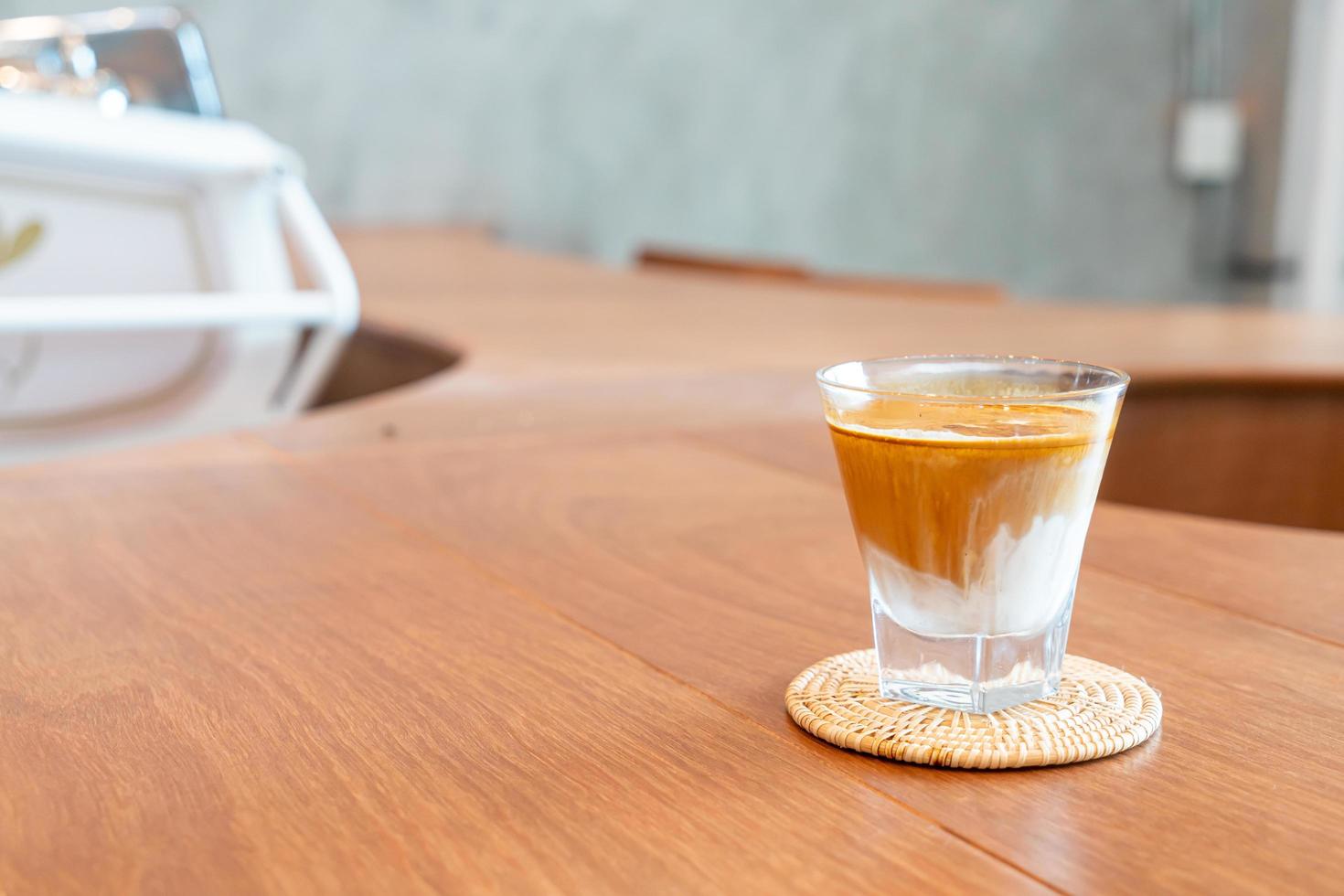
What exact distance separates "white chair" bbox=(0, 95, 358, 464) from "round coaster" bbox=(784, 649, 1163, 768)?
3.08 ft

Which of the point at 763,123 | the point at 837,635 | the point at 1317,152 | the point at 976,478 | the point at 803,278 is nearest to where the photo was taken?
the point at 976,478

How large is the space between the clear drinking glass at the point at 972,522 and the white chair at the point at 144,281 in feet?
3.11

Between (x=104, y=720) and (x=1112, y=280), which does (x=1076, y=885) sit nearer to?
(x=104, y=720)

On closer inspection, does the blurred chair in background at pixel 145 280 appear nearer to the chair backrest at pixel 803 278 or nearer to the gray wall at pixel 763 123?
the chair backrest at pixel 803 278

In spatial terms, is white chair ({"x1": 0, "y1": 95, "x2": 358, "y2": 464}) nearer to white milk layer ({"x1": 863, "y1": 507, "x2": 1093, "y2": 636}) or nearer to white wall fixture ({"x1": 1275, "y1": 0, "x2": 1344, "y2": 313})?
white milk layer ({"x1": 863, "y1": 507, "x2": 1093, "y2": 636})

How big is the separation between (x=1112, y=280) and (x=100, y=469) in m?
3.73

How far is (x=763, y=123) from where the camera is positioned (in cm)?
350

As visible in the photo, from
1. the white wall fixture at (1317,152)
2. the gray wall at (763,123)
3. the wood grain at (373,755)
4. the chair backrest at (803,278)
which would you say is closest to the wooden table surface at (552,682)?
the wood grain at (373,755)

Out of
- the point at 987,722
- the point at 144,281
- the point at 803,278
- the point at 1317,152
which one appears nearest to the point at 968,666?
the point at 987,722

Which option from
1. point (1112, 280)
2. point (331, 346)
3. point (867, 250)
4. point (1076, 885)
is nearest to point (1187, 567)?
point (1076, 885)

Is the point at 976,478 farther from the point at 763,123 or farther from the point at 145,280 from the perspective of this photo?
the point at 763,123

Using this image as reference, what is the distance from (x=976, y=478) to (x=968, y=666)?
0.17 feet

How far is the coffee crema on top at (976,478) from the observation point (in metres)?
0.36

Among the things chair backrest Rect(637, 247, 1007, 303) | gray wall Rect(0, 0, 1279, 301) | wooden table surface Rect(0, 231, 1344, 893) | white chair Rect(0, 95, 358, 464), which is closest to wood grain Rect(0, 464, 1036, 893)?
wooden table surface Rect(0, 231, 1344, 893)
